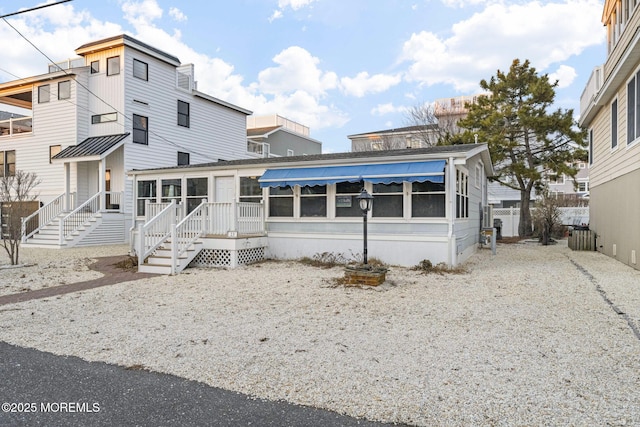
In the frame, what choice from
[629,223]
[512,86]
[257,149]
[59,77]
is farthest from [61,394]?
[257,149]

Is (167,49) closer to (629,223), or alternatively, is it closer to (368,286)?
(368,286)

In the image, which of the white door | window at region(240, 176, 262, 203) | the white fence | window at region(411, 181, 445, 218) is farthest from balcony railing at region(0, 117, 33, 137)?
the white fence

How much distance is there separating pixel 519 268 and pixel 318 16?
1052cm

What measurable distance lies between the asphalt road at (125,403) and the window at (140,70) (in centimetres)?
1732

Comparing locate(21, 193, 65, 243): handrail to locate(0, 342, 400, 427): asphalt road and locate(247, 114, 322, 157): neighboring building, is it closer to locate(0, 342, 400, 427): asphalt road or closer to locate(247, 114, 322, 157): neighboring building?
locate(247, 114, 322, 157): neighboring building

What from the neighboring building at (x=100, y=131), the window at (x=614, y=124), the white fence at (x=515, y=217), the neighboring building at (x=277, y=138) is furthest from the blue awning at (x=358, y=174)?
the neighboring building at (x=277, y=138)

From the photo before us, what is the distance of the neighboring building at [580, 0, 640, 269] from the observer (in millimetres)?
9250

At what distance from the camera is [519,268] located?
33.2 ft

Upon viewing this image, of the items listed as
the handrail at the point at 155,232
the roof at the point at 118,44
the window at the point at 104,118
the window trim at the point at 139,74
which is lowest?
the handrail at the point at 155,232

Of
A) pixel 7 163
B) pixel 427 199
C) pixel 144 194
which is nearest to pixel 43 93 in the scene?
pixel 7 163

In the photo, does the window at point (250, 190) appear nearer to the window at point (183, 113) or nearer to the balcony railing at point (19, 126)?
the window at point (183, 113)

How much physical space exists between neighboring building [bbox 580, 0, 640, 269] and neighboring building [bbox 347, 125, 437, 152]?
1404 centimetres

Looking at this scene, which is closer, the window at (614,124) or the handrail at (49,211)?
the window at (614,124)

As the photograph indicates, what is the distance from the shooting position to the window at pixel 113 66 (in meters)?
18.0
